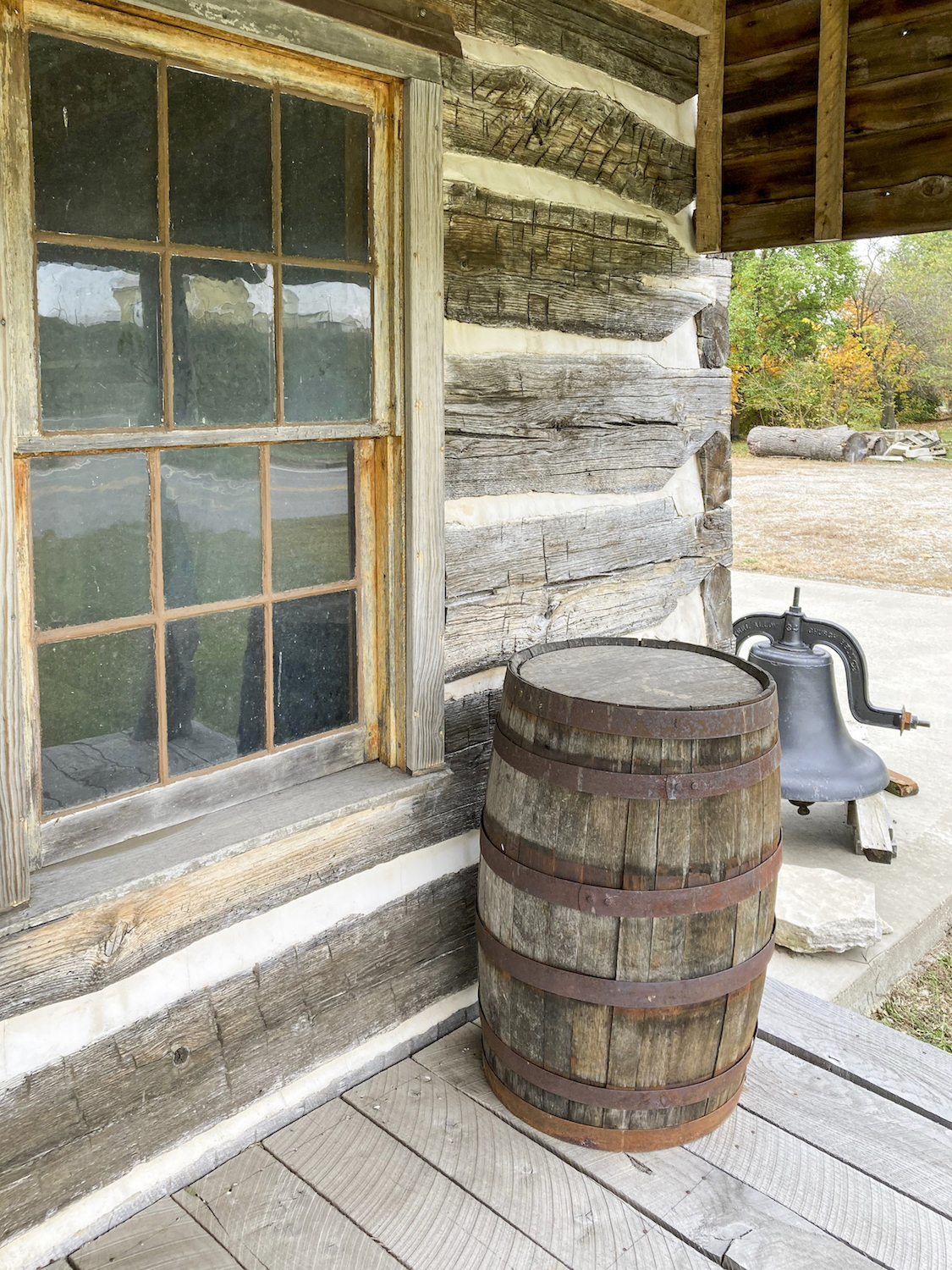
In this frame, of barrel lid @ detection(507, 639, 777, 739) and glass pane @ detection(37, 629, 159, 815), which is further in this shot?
barrel lid @ detection(507, 639, 777, 739)

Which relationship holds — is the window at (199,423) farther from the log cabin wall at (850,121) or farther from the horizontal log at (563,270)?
the log cabin wall at (850,121)

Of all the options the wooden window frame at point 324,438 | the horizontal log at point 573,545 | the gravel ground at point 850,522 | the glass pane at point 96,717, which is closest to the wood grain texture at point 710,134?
the horizontal log at point 573,545

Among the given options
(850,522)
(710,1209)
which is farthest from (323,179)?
(850,522)

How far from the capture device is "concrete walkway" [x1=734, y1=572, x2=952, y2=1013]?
3299 millimetres

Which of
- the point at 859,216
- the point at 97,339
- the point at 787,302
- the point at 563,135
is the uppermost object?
the point at 787,302

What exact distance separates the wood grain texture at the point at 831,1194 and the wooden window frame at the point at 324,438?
3.34 ft

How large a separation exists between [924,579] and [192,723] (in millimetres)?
9408

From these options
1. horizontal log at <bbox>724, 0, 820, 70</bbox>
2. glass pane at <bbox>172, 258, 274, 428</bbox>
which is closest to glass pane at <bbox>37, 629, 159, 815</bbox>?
glass pane at <bbox>172, 258, 274, 428</bbox>

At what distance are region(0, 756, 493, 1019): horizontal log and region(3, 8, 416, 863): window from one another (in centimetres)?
13

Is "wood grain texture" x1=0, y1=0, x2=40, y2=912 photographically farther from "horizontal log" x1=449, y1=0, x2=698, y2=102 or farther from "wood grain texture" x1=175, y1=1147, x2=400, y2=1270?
"horizontal log" x1=449, y1=0, x2=698, y2=102

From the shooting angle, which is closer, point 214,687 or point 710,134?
point 214,687

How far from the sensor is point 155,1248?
186 cm

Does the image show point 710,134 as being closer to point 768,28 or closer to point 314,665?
point 768,28

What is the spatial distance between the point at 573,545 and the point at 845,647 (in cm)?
179
